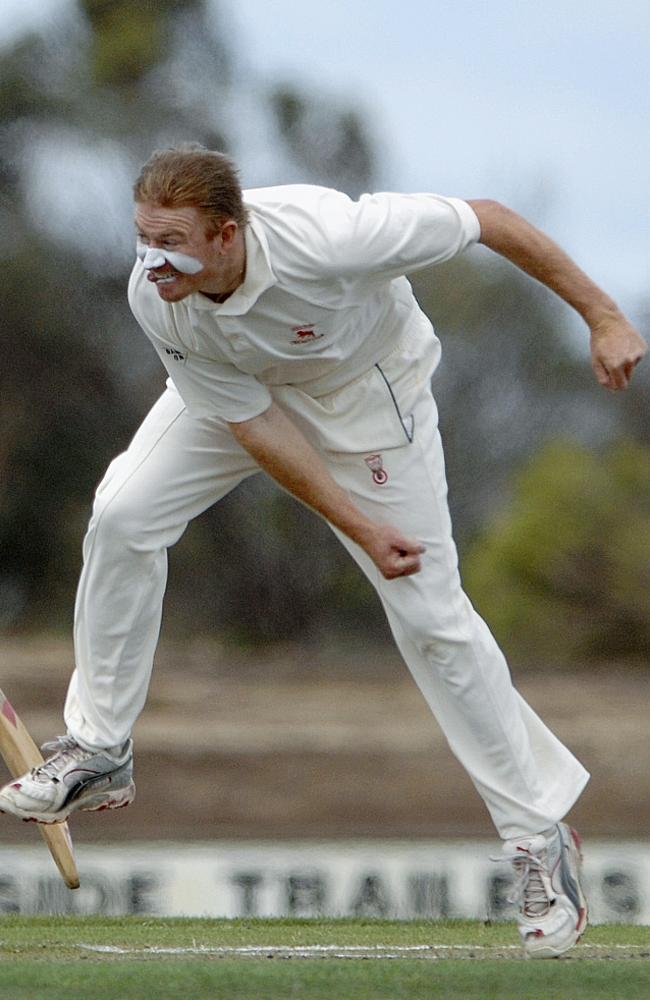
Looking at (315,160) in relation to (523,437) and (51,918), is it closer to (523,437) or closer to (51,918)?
(523,437)

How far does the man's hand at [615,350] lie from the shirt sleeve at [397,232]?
0.38 m

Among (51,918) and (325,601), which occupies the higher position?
(51,918)

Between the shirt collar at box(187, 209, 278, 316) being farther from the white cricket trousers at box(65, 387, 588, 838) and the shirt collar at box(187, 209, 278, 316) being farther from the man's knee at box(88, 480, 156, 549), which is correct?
the man's knee at box(88, 480, 156, 549)

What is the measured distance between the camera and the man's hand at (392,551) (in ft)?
14.8

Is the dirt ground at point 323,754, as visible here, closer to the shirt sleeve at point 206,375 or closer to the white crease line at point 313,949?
the white crease line at point 313,949

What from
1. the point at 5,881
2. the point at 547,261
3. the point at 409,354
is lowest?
the point at 5,881

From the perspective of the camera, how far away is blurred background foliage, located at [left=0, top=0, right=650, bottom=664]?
18625 millimetres

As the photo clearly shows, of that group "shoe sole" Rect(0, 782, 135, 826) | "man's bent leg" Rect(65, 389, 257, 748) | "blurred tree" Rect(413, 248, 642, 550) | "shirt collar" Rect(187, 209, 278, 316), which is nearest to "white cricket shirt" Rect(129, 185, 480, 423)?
"shirt collar" Rect(187, 209, 278, 316)

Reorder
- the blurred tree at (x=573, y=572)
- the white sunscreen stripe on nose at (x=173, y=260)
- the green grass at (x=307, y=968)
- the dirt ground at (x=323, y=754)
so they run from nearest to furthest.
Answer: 1. the green grass at (x=307, y=968)
2. the white sunscreen stripe on nose at (x=173, y=260)
3. the dirt ground at (x=323, y=754)
4. the blurred tree at (x=573, y=572)

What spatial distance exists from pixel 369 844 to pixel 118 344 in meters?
10.5

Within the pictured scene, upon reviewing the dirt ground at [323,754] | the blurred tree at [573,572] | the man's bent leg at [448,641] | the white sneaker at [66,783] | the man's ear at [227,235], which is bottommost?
the dirt ground at [323,754]

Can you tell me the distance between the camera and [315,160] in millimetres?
20031

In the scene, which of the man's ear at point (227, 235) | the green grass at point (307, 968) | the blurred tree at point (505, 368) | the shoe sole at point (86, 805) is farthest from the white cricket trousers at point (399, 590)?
the blurred tree at point (505, 368)

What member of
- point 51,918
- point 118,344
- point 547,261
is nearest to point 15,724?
point 51,918
